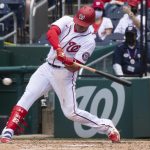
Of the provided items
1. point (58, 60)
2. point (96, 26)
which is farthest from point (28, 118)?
point (96, 26)

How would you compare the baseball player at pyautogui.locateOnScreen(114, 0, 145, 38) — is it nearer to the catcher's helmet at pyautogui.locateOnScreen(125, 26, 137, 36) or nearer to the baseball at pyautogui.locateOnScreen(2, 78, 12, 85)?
the catcher's helmet at pyautogui.locateOnScreen(125, 26, 137, 36)

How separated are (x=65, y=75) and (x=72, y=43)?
41cm

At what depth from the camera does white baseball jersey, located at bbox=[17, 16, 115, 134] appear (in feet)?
31.8

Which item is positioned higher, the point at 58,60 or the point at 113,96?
the point at 58,60

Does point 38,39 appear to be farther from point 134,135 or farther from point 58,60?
point 58,60

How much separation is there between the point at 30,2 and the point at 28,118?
3641mm

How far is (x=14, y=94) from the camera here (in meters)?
11.5

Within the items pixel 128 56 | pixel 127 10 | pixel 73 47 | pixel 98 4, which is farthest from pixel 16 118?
pixel 98 4

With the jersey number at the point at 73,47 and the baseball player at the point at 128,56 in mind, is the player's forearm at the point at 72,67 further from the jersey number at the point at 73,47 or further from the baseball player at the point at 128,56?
the baseball player at the point at 128,56

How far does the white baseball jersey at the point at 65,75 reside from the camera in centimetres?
969

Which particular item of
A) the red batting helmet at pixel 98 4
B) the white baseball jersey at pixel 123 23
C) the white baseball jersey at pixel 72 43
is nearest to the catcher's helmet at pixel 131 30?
the white baseball jersey at pixel 123 23

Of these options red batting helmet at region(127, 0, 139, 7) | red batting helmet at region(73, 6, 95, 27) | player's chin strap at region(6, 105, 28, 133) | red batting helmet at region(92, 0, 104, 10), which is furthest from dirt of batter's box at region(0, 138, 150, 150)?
red batting helmet at region(92, 0, 104, 10)

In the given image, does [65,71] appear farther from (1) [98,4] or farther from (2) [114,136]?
(1) [98,4]

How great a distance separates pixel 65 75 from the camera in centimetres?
979
